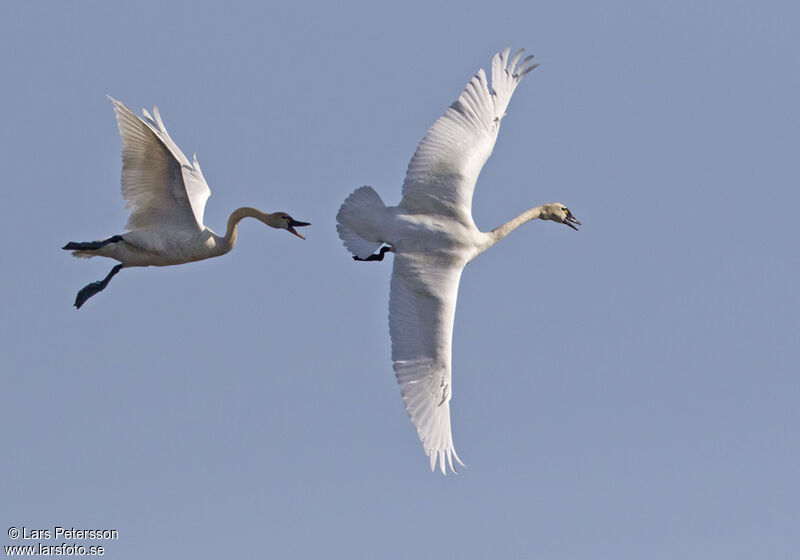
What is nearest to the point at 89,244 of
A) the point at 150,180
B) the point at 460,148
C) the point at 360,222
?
the point at 150,180

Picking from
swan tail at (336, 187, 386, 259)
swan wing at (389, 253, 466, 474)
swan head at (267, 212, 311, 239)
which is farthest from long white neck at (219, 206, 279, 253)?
swan wing at (389, 253, 466, 474)

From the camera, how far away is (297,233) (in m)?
28.5

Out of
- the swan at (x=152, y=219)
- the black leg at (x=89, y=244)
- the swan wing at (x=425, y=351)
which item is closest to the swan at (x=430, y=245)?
the swan wing at (x=425, y=351)

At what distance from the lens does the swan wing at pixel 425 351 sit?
2628 cm

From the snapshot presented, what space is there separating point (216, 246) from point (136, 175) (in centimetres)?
176

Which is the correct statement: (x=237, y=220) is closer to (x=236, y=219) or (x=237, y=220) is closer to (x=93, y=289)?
(x=236, y=219)

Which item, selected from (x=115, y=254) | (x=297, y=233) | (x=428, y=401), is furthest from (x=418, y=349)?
(x=115, y=254)

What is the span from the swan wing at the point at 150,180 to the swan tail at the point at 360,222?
2390 mm

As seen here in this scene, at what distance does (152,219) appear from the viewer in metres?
27.5

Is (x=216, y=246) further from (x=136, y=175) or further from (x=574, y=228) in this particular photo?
(x=574, y=228)

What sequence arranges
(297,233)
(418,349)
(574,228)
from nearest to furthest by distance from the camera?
(418,349) → (297,233) → (574,228)

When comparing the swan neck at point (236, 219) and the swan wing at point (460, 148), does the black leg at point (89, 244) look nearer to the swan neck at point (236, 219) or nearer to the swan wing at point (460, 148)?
the swan neck at point (236, 219)

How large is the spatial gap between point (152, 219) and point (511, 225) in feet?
20.5

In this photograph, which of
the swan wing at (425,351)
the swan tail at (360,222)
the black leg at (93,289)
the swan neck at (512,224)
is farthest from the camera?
the swan neck at (512,224)
